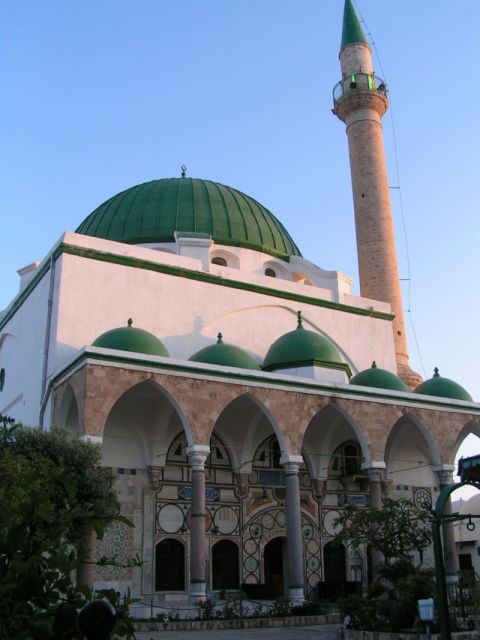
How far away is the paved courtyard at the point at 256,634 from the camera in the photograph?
8.10m

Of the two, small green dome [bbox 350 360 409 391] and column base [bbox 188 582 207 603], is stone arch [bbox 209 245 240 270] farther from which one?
column base [bbox 188 582 207 603]

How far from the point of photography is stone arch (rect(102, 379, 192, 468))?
12562mm

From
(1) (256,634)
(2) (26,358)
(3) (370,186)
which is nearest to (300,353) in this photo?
(2) (26,358)

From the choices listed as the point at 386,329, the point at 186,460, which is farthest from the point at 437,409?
the point at 186,460

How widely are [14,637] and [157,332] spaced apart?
1120 centimetres

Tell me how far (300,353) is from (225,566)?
4.08 meters

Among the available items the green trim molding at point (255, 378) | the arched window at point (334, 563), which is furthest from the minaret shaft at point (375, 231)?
the arched window at point (334, 563)

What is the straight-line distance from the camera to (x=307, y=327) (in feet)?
51.6

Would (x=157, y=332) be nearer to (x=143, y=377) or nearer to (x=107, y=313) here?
(x=107, y=313)

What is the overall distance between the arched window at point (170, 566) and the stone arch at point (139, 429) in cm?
141

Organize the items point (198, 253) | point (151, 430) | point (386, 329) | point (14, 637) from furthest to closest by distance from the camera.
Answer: point (386, 329) < point (198, 253) < point (151, 430) < point (14, 637)

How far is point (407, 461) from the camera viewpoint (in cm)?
1569

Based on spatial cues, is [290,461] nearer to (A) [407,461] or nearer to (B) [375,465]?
(B) [375,465]

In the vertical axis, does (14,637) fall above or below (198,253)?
below
